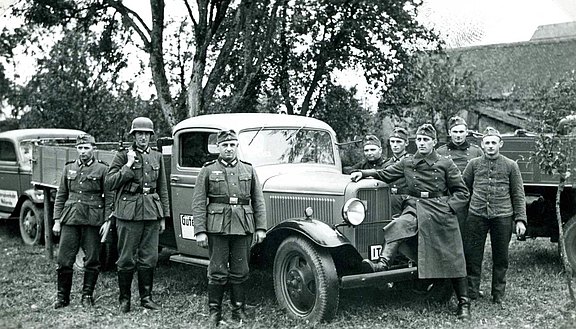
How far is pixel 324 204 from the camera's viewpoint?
5.59m

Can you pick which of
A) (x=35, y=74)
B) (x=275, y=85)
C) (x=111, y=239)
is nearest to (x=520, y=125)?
(x=275, y=85)

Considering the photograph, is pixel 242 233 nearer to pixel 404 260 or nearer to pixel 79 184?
pixel 404 260

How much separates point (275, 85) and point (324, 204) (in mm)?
9816

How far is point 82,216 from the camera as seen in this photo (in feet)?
19.6

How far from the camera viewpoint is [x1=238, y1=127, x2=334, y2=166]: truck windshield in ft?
20.4

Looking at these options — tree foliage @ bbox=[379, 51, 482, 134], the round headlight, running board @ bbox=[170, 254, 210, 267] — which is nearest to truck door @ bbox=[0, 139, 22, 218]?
running board @ bbox=[170, 254, 210, 267]

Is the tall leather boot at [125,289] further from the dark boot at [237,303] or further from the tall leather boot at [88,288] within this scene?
the dark boot at [237,303]

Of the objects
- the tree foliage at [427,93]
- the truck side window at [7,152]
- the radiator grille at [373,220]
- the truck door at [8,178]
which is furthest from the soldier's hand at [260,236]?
the tree foliage at [427,93]

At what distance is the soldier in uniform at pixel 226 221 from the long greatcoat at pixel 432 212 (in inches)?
41.7

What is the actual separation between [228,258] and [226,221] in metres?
0.33

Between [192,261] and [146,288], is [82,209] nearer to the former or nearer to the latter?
[146,288]

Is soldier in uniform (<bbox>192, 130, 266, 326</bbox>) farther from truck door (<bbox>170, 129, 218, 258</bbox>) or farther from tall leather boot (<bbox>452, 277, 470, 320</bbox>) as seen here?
tall leather boot (<bbox>452, 277, 470, 320</bbox>)

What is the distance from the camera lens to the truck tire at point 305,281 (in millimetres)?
5098

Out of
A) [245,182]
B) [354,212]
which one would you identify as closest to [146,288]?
[245,182]
